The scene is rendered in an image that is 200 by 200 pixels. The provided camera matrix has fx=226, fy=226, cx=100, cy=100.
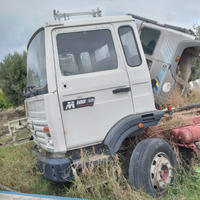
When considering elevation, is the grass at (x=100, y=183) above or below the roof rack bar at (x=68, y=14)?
below

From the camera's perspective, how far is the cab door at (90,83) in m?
3.31

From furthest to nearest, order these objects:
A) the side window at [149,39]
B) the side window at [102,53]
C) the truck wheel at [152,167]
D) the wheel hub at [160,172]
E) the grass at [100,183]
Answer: the side window at [149,39] → the side window at [102,53] → the wheel hub at [160,172] → the truck wheel at [152,167] → the grass at [100,183]

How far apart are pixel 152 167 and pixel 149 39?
11.3 ft

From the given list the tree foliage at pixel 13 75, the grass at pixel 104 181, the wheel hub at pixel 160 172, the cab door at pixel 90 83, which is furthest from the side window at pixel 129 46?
the tree foliage at pixel 13 75

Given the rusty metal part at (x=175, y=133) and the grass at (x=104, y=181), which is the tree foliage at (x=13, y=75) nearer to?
the grass at (x=104, y=181)

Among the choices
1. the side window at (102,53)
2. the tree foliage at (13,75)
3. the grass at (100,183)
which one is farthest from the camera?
the tree foliage at (13,75)

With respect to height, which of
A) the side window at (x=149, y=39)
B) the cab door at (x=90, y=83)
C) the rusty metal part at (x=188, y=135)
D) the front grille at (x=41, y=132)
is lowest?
the rusty metal part at (x=188, y=135)

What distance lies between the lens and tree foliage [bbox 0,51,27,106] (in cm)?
1561

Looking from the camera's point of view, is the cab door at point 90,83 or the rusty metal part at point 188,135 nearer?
the cab door at point 90,83

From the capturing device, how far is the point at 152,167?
3.53 m

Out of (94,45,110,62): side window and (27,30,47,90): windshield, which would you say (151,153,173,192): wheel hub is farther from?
(27,30,47,90): windshield

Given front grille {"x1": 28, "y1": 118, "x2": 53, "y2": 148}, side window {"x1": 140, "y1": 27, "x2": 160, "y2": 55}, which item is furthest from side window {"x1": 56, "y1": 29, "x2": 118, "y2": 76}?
side window {"x1": 140, "y1": 27, "x2": 160, "y2": 55}

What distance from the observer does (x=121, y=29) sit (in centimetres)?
377

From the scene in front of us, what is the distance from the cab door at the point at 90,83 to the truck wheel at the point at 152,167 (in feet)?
2.01
